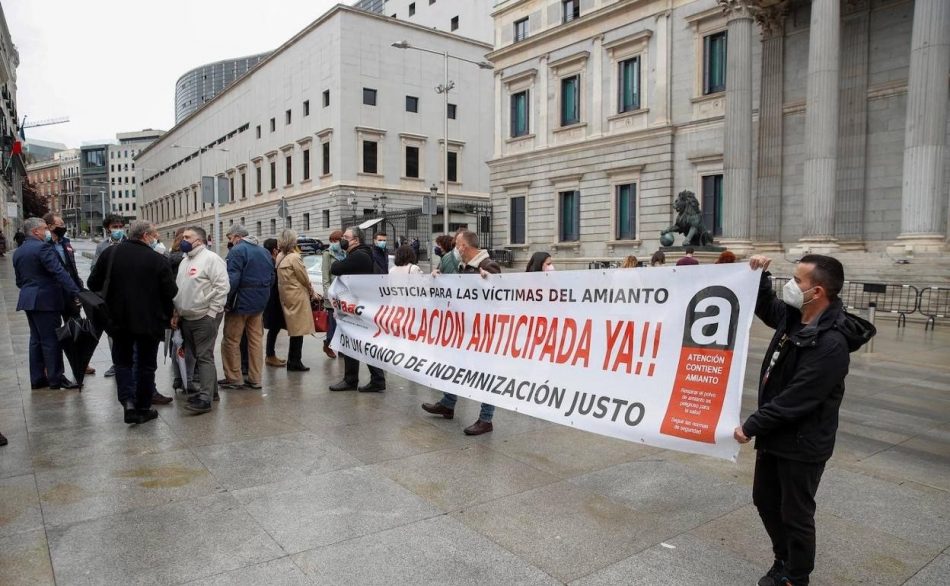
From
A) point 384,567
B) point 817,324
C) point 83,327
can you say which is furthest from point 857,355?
point 83,327

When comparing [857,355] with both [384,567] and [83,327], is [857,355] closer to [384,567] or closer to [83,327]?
[384,567]

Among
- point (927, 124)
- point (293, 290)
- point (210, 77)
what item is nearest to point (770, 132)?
point (927, 124)

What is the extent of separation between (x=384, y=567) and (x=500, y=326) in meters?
2.73

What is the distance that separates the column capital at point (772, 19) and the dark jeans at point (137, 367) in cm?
2504

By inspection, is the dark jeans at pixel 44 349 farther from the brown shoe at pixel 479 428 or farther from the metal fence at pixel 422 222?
the metal fence at pixel 422 222

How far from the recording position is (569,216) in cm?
3412

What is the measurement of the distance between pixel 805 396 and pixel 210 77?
19484cm

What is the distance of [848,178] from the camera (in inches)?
882

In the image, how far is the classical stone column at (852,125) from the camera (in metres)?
22.1

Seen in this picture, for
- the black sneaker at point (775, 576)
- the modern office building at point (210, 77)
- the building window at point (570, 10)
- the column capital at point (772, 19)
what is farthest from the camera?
the modern office building at point (210, 77)

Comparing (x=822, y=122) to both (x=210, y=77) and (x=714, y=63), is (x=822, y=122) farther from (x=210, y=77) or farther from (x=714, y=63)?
(x=210, y=77)

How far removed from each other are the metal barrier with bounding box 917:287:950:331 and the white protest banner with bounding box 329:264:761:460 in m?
14.8

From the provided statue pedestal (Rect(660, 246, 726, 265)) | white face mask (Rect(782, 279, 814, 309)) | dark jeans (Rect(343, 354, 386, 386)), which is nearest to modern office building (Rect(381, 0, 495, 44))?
statue pedestal (Rect(660, 246, 726, 265))

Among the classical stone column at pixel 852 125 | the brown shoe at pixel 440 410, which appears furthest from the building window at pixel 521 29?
the brown shoe at pixel 440 410
